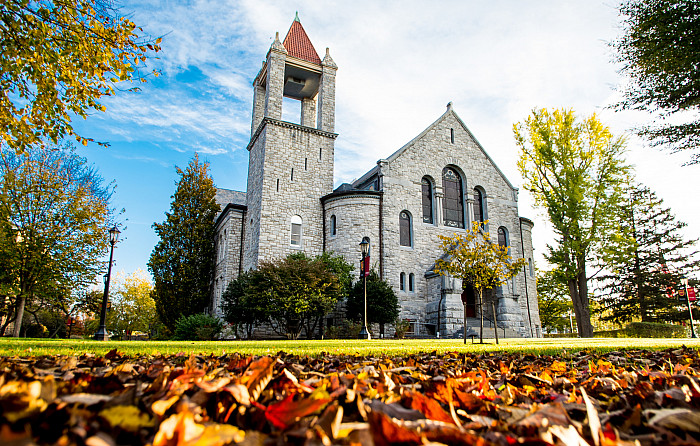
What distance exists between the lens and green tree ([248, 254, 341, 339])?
59.1ft

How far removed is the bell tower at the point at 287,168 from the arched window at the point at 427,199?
5708mm

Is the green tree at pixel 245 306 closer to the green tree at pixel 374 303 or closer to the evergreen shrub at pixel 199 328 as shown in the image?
the evergreen shrub at pixel 199 328

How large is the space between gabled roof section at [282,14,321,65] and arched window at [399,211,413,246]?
442 inches

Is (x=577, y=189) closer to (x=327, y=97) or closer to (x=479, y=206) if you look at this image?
(x=479, y=206)

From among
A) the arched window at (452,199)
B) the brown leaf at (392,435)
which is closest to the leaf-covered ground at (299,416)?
the brown leaf at (392,435)

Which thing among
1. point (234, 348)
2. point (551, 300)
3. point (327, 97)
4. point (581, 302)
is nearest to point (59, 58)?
point (234, 348)

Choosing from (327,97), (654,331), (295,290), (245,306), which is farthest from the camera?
(654,331)

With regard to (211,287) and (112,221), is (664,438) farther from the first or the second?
(211,287)

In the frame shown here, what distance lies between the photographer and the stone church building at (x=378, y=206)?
22.0 meters

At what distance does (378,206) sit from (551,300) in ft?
80.2

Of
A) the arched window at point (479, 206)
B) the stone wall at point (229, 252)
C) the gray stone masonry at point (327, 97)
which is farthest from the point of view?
the arched window at point (479, 206)

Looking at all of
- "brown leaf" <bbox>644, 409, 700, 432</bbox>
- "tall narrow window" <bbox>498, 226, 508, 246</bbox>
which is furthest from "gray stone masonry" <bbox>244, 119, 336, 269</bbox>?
"brown leaf" <bbox>644, 409, 700, 432</bbox>

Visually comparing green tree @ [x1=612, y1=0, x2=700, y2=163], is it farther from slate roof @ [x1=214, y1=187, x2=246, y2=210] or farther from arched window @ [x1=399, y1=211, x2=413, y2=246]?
slate roof @ [x1=214, y1=187, x2=246, y2=210]

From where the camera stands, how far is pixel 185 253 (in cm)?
2728
